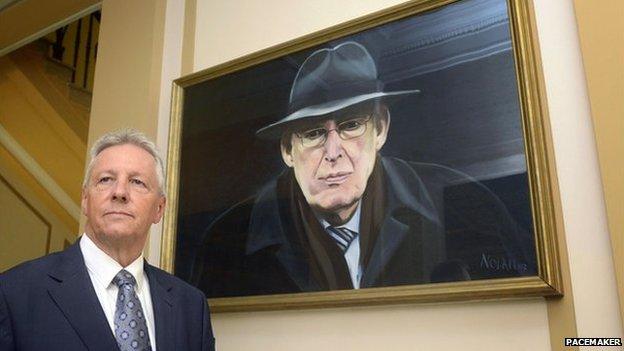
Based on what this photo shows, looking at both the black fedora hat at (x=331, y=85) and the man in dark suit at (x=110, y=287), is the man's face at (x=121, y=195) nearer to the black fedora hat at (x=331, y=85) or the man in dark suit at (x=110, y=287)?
the man in dark suit at (x=110, y=287)

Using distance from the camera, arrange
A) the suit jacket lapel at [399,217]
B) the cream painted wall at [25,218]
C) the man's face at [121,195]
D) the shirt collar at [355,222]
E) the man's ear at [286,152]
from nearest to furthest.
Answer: the man's face at [121,195] → the suit jacket lapel at [399,217] → the shirt collar at [355,222] → the man's ear at [286,152] → the cream painted wall at [25,218]

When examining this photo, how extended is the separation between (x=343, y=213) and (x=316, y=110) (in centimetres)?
45

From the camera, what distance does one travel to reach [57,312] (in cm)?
144

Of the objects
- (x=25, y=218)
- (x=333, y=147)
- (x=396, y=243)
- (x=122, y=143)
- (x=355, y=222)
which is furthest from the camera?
(x=25, y=218)

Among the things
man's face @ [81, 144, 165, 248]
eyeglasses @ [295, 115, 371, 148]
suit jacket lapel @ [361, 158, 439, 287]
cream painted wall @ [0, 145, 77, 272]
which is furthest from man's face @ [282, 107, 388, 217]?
cream painted wall @ [0, 145, 77, 272]

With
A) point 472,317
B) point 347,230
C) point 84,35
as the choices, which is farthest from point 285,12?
point 84,35

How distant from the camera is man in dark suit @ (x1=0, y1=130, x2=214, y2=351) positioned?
55.7 inches

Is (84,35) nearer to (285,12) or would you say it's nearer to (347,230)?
(285,12)

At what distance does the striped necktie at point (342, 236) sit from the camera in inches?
78.7

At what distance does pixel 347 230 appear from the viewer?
2014 mm

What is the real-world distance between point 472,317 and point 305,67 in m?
1.20
